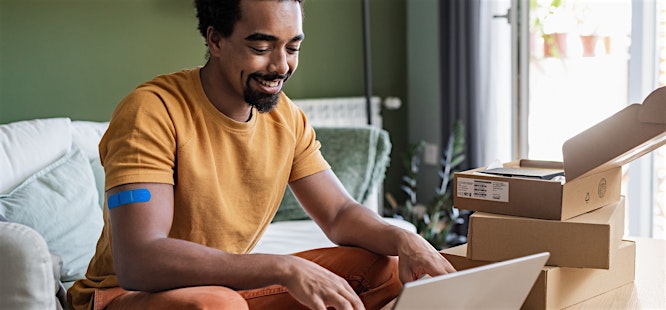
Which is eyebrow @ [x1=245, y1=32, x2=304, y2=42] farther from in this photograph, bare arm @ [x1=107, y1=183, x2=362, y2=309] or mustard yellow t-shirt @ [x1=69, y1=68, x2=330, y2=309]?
bare arm @ [x1=107, y1=183, x2=362, y2=309]

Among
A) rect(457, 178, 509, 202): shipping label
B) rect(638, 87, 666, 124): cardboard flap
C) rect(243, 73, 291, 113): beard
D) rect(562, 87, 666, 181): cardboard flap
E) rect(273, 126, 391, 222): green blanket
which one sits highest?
rect(243, 73, 291, 113): beard

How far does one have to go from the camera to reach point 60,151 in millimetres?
2561

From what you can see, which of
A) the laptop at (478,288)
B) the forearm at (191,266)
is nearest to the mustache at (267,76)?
the forearm at (191,266)

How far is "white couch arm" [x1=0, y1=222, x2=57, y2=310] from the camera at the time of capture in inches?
55.9

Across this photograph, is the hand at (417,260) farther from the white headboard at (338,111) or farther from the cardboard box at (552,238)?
the white headboard at (338,111)

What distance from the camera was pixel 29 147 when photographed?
2486mm

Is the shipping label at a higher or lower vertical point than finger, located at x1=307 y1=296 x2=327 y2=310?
higher

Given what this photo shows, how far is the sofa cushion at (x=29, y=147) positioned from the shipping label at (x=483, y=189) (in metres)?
1.42

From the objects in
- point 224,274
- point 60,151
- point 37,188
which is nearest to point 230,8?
point 224,274

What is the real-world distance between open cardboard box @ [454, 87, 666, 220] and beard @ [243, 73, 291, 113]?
399 millimetres

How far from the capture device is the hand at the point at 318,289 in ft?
4.25

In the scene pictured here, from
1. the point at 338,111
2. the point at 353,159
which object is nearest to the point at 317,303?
the point at 353,159

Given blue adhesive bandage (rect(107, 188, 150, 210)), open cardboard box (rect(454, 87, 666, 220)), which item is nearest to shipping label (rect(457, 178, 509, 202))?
open cardboard box (rect(454, 87, 666, 220))

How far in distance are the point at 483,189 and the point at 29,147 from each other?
152cm
